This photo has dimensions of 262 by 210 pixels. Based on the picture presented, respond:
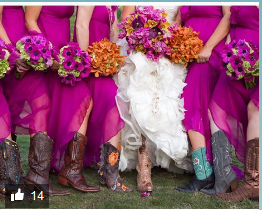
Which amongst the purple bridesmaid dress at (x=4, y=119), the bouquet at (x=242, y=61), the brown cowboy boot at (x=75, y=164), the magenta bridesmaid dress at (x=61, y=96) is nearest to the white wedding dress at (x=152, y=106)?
the magenta bridesmaid dress at (x=61, y=96)

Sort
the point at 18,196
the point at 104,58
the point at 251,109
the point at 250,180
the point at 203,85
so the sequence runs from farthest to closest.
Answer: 1. the point at 203,85
2. the point at 104,58
3. the point at 251,109
4. the point at 250,180
5. the point at 18,196

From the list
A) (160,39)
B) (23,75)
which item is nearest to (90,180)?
(23,75)

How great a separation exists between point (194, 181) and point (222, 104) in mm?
798

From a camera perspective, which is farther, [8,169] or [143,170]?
[143,170]

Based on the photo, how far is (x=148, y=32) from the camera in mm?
4320

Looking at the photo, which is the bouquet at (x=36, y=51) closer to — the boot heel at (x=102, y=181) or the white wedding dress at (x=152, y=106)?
the white wedding dress at (x=152, y=106)

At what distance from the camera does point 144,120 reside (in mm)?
4270

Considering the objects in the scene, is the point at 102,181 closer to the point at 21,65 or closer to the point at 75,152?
the point at 75,152

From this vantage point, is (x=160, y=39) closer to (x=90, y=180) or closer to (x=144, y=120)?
(x=144, y=120)

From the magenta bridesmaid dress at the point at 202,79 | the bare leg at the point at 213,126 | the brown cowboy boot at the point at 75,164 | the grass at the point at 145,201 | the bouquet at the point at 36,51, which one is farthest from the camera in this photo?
the magenta bridesmaid dress at the point at 202,79

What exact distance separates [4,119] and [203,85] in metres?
1.96

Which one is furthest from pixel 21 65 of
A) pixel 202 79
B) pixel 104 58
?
pixel 202 79

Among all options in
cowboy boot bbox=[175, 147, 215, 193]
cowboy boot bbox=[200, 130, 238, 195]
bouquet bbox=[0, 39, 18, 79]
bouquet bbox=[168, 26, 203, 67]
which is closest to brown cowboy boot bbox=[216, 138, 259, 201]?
cowboy boot bbox=[200, 130, 238, 195]

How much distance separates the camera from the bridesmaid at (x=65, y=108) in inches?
165
